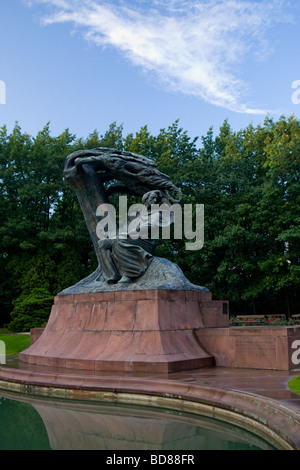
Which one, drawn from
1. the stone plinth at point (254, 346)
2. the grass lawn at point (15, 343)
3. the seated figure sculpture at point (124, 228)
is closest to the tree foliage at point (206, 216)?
the grass lawn at point (15, 343)

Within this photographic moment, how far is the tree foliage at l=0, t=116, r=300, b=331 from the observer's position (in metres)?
22.0

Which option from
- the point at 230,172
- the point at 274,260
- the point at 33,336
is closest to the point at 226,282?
the point at 274,260

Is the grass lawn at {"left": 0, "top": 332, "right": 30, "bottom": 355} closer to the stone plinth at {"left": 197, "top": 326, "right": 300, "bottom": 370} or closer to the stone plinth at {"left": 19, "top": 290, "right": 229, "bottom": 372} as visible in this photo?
the stone plinth at {"left": 19, "top": 290, "right": 229, "bottom": 372}

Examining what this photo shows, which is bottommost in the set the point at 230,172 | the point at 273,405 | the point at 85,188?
the point at 273,405

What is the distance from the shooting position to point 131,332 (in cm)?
827

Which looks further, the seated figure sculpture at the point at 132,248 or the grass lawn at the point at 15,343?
the grass lawn at the point at 15,343

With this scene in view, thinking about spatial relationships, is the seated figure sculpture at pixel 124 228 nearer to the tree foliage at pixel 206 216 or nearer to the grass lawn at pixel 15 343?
the grass lawn at pixel 15 343

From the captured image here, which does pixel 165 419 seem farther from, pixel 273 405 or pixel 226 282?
pixel 226 282

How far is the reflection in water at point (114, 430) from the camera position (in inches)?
163

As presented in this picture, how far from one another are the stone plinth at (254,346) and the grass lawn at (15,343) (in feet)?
25.0

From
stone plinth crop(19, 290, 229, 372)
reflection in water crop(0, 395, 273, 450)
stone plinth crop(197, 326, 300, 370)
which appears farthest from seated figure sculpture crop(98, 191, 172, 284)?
reflection in water crop(0, 395, 273, 450)

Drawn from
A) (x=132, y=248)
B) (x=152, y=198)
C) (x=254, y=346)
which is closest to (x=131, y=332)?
(x=132, y=248)
